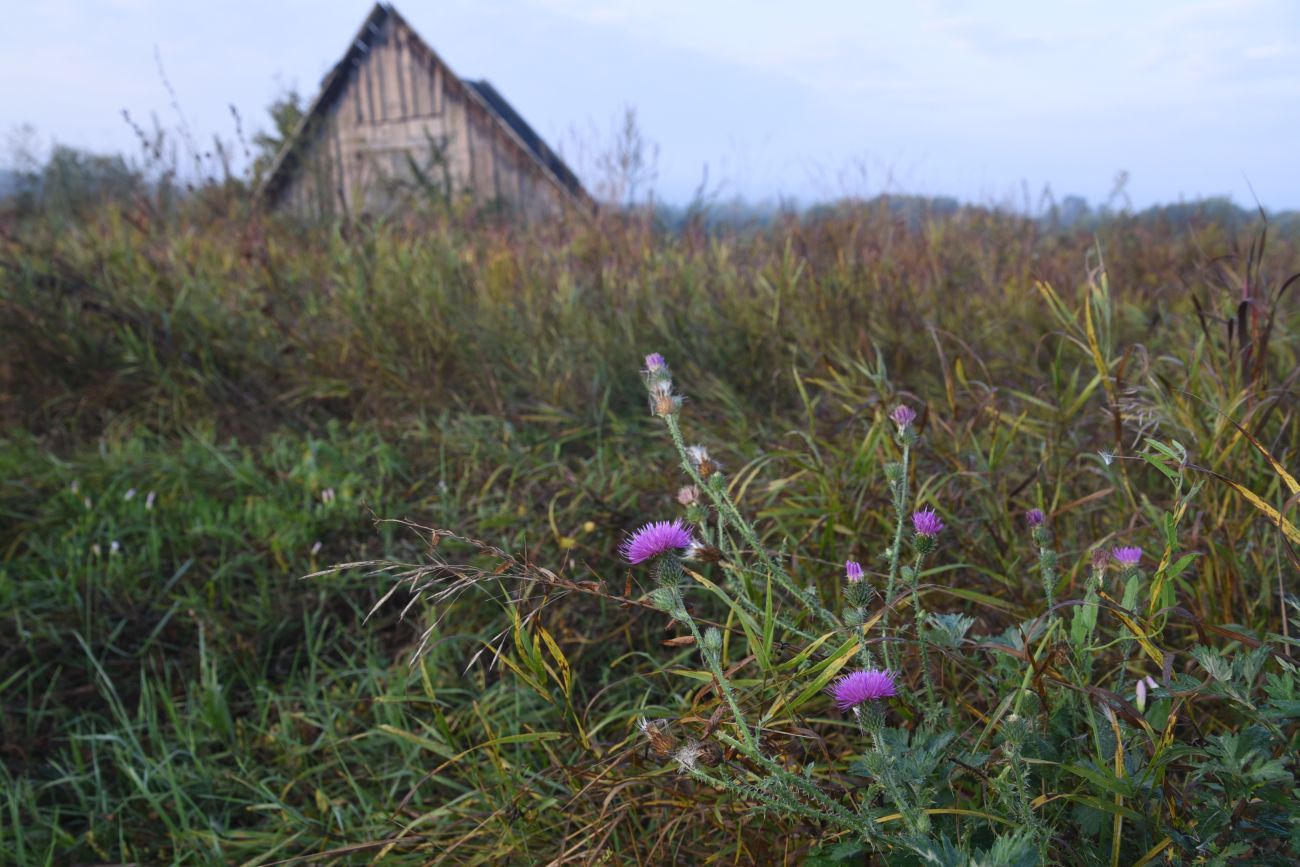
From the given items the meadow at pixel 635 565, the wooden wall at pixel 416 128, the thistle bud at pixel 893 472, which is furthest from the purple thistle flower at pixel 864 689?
the wooden wall at pixel 416 128

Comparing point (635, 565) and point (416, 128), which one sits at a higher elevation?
point (416, 128)

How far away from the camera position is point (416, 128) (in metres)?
13.1

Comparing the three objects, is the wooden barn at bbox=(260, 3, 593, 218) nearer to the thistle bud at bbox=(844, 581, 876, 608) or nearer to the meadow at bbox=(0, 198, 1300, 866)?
the meadow at bbox=(0, 198, 1300, 866)

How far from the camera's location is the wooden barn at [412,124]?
12016 mm

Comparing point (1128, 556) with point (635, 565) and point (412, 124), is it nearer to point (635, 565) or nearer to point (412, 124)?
point (635, 565)

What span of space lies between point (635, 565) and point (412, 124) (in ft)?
42.8

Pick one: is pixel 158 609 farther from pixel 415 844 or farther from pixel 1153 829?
pixel 1153 829

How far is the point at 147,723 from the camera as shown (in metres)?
2.31

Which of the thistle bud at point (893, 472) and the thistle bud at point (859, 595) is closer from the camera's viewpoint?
the thistle bud at point (859, 595)

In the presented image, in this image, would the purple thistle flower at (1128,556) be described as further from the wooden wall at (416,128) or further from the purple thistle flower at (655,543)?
the wooden wall at (416,128)

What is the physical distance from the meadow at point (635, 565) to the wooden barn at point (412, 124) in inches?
288

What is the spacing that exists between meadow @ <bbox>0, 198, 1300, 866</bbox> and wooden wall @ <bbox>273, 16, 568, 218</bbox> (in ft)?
24.3

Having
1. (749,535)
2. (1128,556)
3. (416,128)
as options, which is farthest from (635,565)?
(416,128)

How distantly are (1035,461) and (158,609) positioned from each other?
8.17 feet
